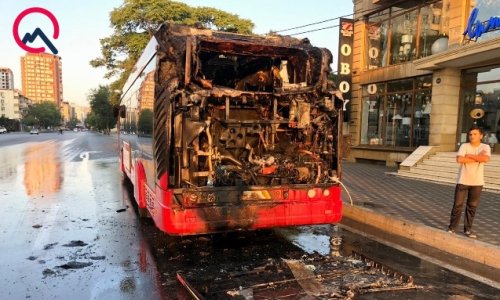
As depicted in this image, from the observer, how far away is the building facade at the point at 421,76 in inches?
559

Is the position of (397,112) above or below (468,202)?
above

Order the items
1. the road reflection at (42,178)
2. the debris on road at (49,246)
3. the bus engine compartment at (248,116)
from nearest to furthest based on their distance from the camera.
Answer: the bus engine compartment at (248,116) → the debris on road at (49,246) → the road reflection at (42,178)

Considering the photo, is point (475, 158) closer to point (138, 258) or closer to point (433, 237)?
point (433, 237)

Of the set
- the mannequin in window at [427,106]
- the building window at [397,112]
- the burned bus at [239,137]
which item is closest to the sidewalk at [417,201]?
the burned bus at [239,137]

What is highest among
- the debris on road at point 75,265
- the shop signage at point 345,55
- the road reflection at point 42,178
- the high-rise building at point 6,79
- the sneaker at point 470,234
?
the high-rise building at point 6,79

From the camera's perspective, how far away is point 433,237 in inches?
257

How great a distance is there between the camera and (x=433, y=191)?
11.2 meters

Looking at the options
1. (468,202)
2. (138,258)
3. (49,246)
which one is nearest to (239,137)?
(138,258)

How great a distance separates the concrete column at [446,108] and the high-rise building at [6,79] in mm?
150964

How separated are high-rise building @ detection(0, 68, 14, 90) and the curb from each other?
508 ft

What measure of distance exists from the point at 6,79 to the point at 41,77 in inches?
450

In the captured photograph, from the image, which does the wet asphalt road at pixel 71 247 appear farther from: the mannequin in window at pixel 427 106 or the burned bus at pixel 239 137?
the mannequin in window at pixel 427 106

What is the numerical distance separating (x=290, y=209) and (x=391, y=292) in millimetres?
1792

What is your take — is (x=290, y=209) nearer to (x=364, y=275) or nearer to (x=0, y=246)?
(x=364, y=275)
